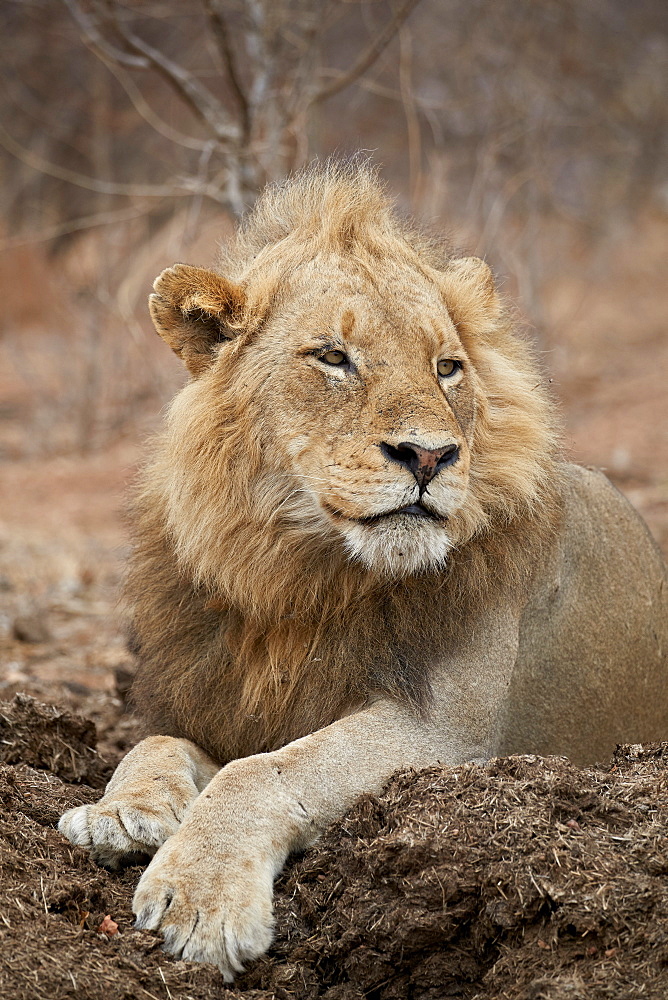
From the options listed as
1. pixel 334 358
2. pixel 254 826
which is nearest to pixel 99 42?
pixel 334 358

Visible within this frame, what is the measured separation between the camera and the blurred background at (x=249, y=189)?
703 cm

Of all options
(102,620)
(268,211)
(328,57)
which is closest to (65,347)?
(328,57)

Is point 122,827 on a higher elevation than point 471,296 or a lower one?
lower

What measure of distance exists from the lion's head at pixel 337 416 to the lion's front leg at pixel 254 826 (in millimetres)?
499

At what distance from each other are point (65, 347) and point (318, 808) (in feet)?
43.3

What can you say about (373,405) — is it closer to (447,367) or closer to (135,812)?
(447,367)

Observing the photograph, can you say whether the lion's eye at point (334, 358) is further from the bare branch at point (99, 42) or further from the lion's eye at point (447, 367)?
the bare branch at point (99, 42)

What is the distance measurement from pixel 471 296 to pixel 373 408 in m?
0.79

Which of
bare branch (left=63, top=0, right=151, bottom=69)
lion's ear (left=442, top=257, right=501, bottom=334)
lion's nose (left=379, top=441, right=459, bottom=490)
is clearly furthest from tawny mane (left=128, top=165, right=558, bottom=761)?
bare branch (left=63, top=0, right=151, bottom=69)

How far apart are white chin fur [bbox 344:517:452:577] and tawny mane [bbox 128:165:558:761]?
0.21m

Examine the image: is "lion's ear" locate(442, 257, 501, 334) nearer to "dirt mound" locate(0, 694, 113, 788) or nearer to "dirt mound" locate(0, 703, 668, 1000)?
"dirt mound" locate(0, 703, 668, 1000)

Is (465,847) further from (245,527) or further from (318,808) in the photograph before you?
(245,527)

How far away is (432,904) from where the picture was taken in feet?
9.78

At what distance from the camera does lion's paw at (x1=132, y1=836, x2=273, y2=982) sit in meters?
2.90
